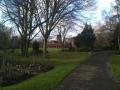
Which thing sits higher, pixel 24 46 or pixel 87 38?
pixel 87 38

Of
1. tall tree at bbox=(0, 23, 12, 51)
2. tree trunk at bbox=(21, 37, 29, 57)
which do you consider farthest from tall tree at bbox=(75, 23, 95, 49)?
tree trunk at bbox=(21, 37, 29, 57)

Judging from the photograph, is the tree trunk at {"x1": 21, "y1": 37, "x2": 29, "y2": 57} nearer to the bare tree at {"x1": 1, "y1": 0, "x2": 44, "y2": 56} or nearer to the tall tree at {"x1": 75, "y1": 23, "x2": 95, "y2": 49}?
the bare tree at {"x1": 1, "y1": 0, "x2": 44, "y2": 56}

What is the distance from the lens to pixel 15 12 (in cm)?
4541

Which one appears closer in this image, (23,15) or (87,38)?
(23,15)

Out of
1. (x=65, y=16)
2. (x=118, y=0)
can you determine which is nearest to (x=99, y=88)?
(x=65, y=16)

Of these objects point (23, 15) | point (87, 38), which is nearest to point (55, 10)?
point (23, 15)

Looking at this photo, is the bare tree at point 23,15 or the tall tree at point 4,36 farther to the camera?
the tall tree at point 4,36

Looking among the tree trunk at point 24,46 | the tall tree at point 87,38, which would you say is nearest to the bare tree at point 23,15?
the tree trunk at point 24,46

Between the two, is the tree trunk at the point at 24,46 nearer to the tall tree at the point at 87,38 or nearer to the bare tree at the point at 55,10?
the bare tree at the point at 55,10

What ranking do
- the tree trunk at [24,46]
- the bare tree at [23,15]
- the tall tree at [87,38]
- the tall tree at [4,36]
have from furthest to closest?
1. the tall tree at [87,38]
2. the tree trunk at [24,46]
3. the tall tree at [4,36]
4. the bare tree at [23,15]

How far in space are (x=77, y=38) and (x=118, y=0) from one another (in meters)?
18.4

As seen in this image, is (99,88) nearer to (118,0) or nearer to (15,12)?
(15,12)

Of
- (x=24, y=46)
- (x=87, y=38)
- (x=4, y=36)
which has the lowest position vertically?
(x=24, y=46)

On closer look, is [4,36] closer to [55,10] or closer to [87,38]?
[55,10]
